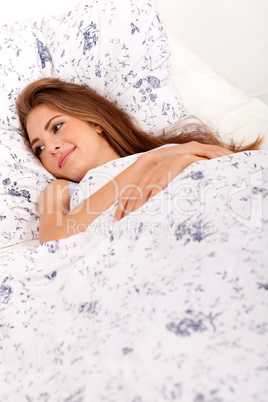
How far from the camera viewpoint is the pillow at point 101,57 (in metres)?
1.71

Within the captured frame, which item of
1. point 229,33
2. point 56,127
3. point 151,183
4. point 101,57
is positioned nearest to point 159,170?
point 151,183

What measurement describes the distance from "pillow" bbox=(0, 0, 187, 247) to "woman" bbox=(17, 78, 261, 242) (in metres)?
0.05

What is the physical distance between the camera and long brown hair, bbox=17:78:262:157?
1.63m

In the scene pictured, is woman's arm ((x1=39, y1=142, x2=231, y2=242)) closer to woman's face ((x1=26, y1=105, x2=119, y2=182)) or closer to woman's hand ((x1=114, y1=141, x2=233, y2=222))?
woman's hand ((x1=114, y1=141, x2=233, y2=222))

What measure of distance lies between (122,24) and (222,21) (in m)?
0.65

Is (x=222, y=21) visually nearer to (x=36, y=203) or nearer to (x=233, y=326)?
(x=36, y=203)

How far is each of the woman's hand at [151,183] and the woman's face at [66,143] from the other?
279 mm

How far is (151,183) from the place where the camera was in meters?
1.29

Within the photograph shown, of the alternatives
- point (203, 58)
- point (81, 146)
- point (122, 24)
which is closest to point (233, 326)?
point (81, 146)

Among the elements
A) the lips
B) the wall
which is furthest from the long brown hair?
the wall

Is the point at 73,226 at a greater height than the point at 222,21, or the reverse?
the point at 222,21

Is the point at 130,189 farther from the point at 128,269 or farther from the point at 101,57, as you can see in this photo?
the point at 101,57

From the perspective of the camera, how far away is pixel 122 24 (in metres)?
1.73

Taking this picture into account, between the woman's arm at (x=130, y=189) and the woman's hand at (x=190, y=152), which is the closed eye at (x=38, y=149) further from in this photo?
the woman's hand at (x=190, y=152)
